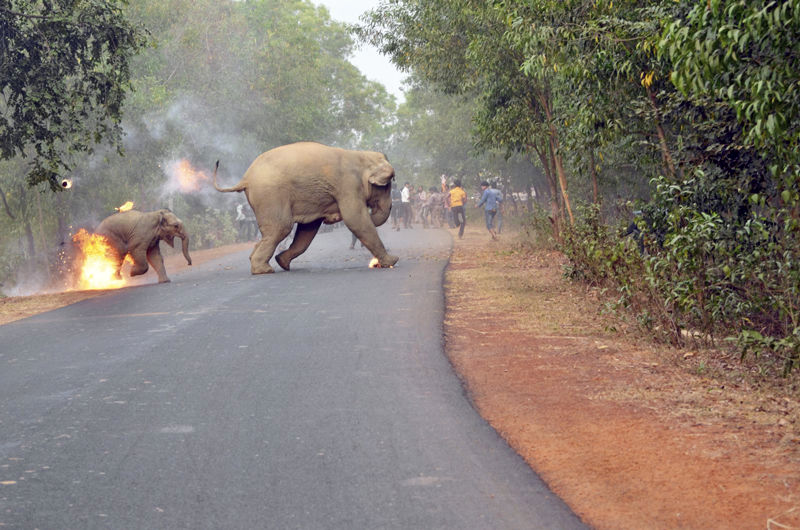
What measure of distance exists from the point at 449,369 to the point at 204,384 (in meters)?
1.96

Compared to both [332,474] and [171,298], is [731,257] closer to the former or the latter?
[332,474]

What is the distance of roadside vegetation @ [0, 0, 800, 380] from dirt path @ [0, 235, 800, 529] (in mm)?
512

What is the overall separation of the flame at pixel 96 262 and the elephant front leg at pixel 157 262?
66 cm

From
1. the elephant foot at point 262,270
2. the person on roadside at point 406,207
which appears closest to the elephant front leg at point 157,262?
the elephant foot at point 262,270

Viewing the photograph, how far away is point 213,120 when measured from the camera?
34.8 metres

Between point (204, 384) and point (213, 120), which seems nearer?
point (204, 384)

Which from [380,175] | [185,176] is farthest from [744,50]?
[185,176]

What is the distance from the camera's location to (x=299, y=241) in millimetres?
17234

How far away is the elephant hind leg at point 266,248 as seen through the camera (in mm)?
16062

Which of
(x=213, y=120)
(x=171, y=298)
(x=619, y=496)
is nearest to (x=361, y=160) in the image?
(x=171, y=298)

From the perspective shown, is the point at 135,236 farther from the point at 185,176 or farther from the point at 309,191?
the point at 185,176

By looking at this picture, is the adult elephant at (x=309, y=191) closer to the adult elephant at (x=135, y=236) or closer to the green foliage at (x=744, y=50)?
the adult elephant at (x=135, y=236)

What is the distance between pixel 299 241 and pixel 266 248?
3.93 feet

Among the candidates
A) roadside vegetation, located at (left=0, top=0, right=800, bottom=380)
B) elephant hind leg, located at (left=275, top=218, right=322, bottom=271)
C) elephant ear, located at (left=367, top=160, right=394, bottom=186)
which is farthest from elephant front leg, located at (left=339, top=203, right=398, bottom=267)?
roadside vegetation, located at (left=0, top=0, right=800, bottom=380)
